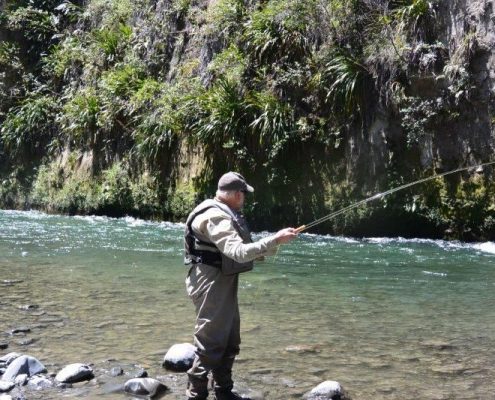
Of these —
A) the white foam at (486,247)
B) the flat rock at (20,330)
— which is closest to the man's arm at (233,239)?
the flat rock at (20,330)

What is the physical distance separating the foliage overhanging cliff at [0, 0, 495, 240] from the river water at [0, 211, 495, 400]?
1505 mm

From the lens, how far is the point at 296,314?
6.77 metres

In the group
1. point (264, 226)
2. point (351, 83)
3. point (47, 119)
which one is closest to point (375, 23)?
point (351, 83)

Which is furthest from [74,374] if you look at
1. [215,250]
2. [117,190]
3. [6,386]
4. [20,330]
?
[117,190]

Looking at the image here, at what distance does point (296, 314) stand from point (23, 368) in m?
2.87

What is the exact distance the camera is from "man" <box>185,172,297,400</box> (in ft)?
13.9

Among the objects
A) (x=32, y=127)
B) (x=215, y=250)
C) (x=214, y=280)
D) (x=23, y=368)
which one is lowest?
(x=23, y=368)

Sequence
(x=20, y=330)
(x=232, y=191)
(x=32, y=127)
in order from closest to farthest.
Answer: (x=232, y=191), (x=20, y=330), (x=32, y=127)

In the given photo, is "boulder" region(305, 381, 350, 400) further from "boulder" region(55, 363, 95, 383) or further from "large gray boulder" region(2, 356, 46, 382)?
"large gray boulder" region(2, 356, 46, 382)

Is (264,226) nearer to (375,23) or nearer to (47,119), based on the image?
(375,23)

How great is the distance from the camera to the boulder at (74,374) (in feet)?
15.4

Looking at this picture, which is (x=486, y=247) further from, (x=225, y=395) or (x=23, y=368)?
(x=23, y=368)

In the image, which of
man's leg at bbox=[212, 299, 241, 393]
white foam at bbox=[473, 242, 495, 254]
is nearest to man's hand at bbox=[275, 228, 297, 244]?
man's leg at bbox=[212, 299, 241, 393]

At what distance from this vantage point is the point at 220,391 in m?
4.41
